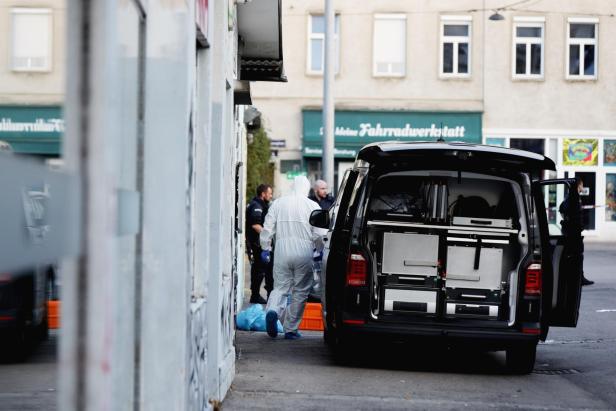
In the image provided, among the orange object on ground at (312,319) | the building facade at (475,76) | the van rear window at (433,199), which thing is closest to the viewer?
the van rear window at (433,199)

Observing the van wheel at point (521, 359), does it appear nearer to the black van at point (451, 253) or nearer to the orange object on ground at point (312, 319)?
the black van at point (451, 253)

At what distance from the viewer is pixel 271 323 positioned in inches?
499

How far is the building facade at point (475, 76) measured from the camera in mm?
36781

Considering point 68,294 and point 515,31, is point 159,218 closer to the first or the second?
point 68,294

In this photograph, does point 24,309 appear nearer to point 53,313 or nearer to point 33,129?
point 53,313

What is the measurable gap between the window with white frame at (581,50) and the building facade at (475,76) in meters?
0.03

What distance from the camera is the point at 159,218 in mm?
5145

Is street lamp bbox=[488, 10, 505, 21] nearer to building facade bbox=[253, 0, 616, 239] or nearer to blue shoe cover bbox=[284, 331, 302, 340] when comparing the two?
building facade bbox=[253, 0, 616, 239]

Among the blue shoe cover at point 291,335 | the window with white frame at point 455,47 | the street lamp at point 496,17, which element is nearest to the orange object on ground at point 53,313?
the blue shoe cover at point 291,335

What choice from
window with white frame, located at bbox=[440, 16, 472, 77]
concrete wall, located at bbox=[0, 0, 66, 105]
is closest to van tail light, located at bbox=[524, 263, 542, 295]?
concrete wall, located at bbox=[0, 0, 66, 105]

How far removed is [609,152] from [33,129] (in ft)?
117

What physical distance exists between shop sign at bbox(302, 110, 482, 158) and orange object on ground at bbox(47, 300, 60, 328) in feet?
111

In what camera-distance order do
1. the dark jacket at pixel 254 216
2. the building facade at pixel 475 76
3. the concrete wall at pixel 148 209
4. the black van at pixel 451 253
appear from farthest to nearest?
the building facade at pixel 475 76 → the dark jacket at pixel 254 216 → the black van at pixel 451 253 → the concrete wall at pixel 148 209

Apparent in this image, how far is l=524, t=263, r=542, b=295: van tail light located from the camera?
10.3 m
